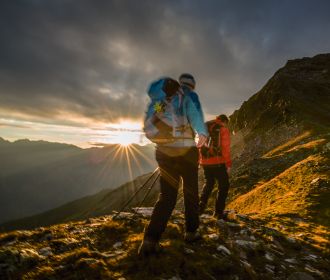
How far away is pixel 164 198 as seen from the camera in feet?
21.6

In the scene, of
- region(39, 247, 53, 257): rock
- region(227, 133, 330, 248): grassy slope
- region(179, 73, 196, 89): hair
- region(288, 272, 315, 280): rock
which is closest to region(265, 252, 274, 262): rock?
region(288, 272, 315, 280): rock

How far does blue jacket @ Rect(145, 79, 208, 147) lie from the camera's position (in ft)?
20.9

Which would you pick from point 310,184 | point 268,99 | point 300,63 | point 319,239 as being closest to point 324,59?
point 300,63

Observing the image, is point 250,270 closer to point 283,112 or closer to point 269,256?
point 269,256

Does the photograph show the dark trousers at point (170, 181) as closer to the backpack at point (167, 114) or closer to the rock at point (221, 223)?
the backpack at point (167, 114)

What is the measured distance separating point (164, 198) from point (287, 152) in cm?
3219

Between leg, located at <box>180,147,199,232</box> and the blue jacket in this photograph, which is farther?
leg, located at <box>180,147,199,232</box>

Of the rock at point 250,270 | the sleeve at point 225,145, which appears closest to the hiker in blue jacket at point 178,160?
the rock at point 250,270

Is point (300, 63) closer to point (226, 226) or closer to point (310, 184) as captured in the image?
point (310, 184)

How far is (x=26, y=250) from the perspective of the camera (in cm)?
642

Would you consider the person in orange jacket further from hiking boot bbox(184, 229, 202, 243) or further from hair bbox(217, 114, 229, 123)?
hiking boot bbox(184, 229, 202, 243)

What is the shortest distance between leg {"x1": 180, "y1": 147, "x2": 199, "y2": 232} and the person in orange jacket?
356cm

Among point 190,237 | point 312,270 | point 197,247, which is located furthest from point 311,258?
point 190,237

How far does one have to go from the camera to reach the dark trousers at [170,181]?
6.41 m
